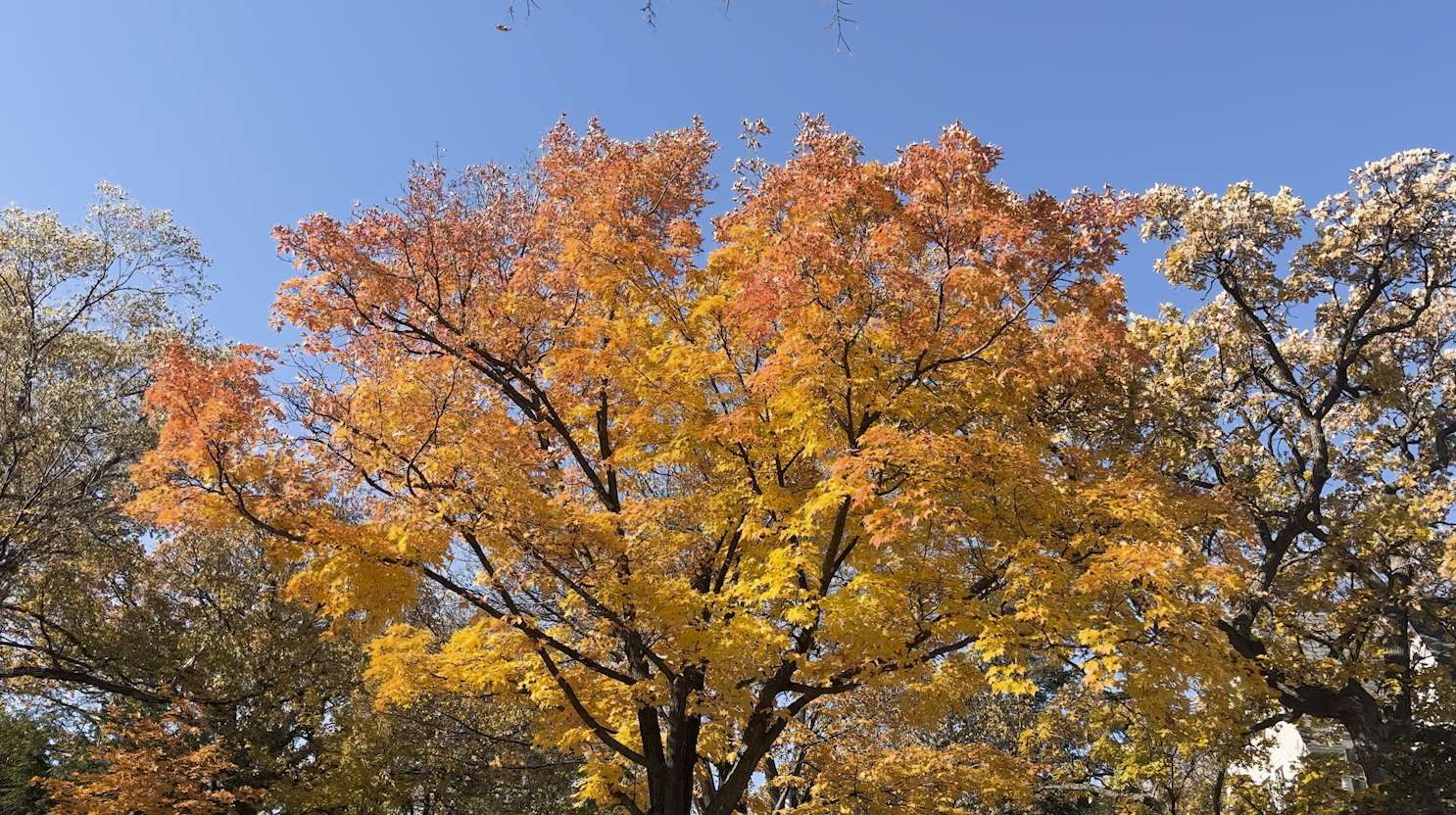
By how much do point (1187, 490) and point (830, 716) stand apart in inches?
240

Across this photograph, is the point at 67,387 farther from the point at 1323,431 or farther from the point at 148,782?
the point at 1323,431

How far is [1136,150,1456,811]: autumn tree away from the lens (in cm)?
1080

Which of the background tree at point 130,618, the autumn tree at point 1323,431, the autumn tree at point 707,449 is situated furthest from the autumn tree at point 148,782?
the autumn tree at point 1323,431

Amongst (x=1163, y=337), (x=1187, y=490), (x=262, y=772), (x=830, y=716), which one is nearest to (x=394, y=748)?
(x=262, y=772)

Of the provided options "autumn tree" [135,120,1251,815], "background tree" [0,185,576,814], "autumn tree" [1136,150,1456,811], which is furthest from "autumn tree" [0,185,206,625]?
"autumn tree" [1136,150,1456,811]

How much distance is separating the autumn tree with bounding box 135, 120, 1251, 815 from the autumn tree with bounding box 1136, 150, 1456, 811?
9.48 feet

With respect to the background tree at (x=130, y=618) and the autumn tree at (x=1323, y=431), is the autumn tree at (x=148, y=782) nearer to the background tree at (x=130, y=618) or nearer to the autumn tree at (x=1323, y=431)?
the background tree at (x=130, y=618)

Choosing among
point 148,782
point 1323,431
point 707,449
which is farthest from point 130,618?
point 1323,431

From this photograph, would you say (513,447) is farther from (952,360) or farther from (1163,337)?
(1163,337)

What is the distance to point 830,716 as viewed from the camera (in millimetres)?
13016

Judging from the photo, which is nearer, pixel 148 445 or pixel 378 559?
pixel 378 559

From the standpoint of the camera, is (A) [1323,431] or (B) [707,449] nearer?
(B) [707,449]

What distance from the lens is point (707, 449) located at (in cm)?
911

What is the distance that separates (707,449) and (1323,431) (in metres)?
8.99
